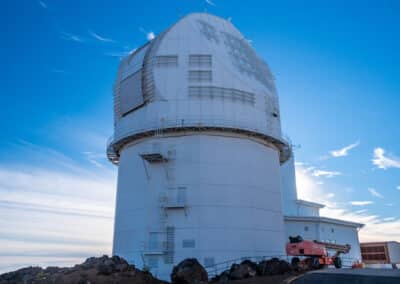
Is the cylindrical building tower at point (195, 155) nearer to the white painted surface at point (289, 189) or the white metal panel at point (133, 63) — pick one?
the white metal panel at point (133, 63)

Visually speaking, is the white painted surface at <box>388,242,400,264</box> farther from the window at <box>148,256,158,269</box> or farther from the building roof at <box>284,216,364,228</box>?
the window at <box>148,256,158,269</box>

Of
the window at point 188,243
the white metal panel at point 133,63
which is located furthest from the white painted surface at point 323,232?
the white metal panel at point 133,63

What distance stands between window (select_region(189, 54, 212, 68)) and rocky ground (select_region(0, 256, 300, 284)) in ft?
42.3

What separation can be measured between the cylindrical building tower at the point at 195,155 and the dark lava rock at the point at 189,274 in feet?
5.46

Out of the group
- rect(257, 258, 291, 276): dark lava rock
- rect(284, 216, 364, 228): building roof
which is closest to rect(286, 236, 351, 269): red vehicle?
rect(257, 258, 291, 276): dark lava rock

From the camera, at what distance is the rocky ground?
59.6 feet

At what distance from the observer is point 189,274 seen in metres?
18.6

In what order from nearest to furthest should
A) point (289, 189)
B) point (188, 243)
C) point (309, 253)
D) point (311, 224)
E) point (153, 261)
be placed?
point (309, 253) → point (188, 243) → point (153, 261) → point (311, 224) → point (289, 189)

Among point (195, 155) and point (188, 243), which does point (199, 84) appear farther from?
point (188, 243)

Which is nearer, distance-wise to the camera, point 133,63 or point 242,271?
point 242,271

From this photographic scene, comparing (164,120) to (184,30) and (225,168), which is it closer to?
(225,168)

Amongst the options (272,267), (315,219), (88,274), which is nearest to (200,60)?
(272,267)

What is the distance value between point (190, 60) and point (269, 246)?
13.6 meters

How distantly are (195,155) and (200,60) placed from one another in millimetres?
6767
